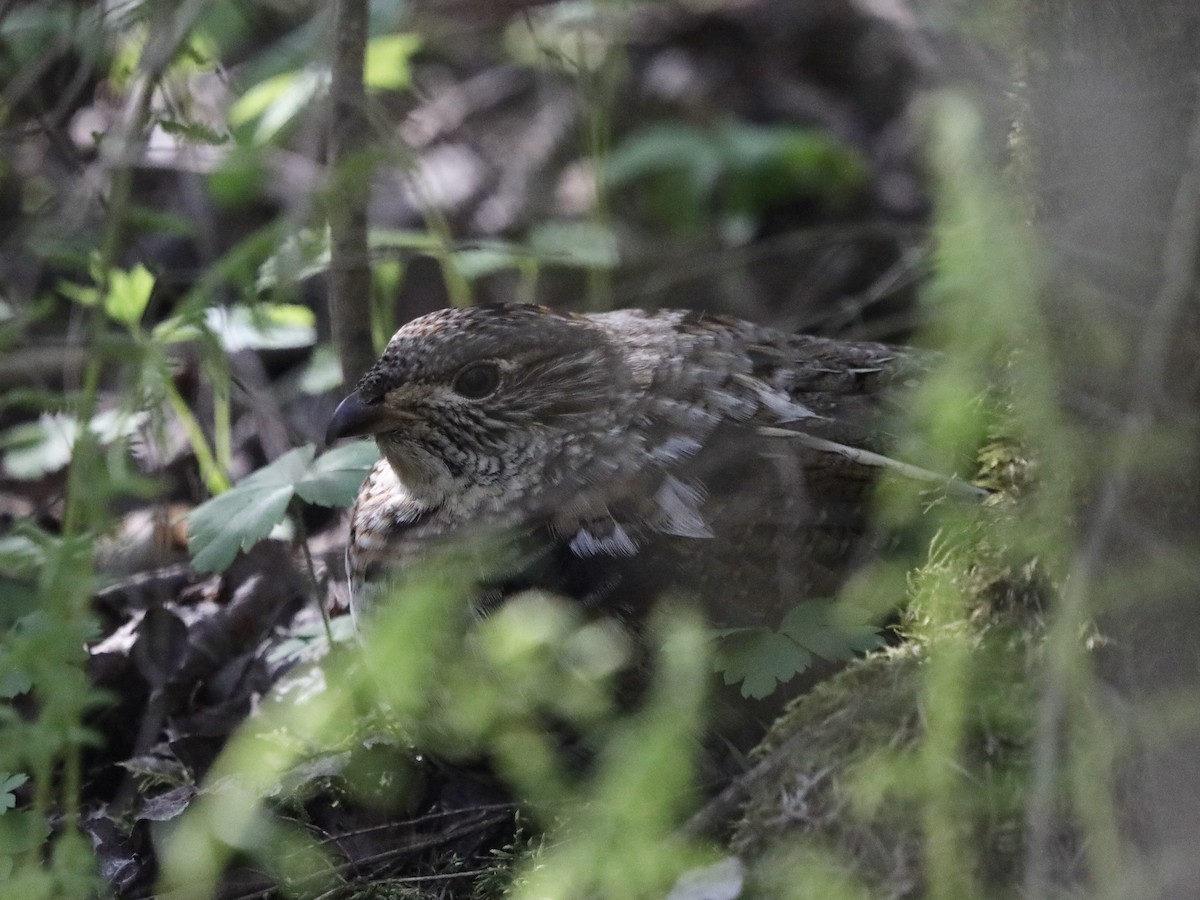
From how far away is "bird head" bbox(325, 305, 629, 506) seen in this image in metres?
3.11

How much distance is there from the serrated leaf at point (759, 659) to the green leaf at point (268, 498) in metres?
1.09

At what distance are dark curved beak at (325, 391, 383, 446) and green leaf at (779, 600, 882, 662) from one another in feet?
3.61

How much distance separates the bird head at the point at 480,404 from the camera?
3.11m

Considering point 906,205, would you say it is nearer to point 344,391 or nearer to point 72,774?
point 344,391

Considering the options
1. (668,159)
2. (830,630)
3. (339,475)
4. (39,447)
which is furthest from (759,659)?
(668,159)

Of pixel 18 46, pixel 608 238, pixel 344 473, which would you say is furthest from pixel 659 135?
pixel 344 473

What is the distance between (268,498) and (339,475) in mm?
184

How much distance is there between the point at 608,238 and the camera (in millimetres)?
4449

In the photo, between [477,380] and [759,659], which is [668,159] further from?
[759,659]

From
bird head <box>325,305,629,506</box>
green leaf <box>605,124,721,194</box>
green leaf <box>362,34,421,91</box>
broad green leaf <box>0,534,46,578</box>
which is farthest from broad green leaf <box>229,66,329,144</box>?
green leaf <box>605,124,721,194</box>

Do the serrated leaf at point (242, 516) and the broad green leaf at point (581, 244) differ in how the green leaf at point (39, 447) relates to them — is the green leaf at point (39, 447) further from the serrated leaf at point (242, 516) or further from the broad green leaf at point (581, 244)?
the broad green leaf at point (581, 244)

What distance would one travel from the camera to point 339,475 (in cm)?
323

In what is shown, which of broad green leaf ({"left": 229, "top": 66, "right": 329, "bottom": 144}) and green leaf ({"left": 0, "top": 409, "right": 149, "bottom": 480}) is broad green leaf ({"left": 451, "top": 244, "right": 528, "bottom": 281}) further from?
green leaf ({"left": 0, "top": 409, "right": 149, "bottom": 480})

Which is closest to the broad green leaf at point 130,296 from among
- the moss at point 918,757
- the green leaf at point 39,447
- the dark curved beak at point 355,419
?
the green leaf at point 39,447
